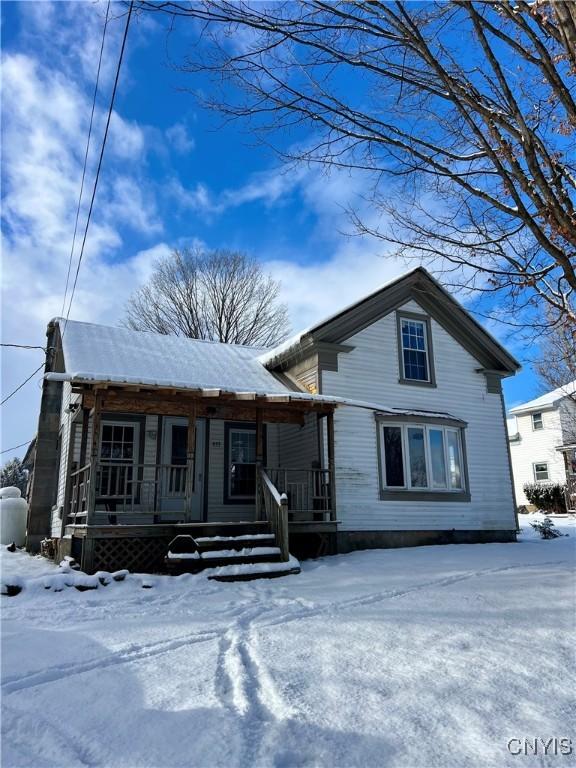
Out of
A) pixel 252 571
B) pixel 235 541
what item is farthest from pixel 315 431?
pixel 252 571

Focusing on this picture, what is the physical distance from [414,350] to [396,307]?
1.19 m

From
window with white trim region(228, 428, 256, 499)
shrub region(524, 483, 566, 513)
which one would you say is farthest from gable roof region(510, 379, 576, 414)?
window with white trim region(228, 428, 256, 499)

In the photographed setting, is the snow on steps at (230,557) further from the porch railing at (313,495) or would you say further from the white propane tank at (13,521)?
the white propane tank at (13,521)

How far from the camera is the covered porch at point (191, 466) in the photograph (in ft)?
30.2

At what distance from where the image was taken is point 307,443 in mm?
12727

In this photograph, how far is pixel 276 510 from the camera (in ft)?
31.4

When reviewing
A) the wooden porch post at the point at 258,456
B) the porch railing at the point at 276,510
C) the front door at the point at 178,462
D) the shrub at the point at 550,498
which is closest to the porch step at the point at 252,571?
the porch railing at the point at 276,510

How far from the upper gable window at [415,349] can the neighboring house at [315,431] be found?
0.12 ft

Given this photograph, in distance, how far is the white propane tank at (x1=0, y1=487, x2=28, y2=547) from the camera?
15.4 metres

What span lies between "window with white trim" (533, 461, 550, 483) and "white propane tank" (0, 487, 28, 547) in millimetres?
26824

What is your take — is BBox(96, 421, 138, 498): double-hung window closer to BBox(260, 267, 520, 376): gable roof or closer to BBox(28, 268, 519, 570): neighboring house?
BBox(28, 268, 519, 570): neighboring house

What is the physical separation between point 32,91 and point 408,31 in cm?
588

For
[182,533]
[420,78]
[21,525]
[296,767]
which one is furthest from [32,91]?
[21,525]

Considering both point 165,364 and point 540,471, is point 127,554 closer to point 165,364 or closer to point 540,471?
point 165,364
